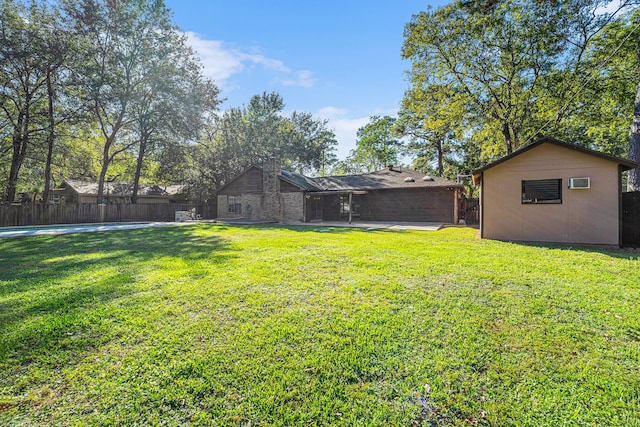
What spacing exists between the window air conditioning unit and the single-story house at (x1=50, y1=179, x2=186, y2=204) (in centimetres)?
2657

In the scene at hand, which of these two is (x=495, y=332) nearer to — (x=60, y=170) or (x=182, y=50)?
(x=182, y=50)

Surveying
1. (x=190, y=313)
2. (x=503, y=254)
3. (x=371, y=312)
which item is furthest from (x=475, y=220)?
(x=190, y=313)

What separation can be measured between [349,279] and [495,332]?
86.7 inches

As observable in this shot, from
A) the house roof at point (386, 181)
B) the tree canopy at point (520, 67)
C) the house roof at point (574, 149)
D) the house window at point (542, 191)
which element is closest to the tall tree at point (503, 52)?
the tree canopy at point (520, 67)

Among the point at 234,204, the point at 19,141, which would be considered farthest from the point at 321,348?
the point at 19,141

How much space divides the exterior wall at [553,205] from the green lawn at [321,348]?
409cm

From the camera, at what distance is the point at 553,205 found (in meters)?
8.66

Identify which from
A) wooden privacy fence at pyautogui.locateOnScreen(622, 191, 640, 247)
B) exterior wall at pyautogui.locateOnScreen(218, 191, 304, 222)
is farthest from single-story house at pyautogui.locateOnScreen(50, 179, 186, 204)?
wooden privacy fence at pyautogui.locateOnScreen(622, 191, 640, 247)

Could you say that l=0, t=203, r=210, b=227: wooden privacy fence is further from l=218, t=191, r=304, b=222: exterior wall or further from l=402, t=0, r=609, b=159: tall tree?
l=402, t=0, r=609, b=159: tall tree

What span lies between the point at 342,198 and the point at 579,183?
13.6 meters

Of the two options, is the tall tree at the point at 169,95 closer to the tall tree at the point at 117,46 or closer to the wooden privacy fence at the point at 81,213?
the tall tree at the point at 117,46

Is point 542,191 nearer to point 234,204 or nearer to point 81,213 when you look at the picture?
point 234,204

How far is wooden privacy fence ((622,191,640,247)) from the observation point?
791 cm

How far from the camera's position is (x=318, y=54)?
43.6 ft
